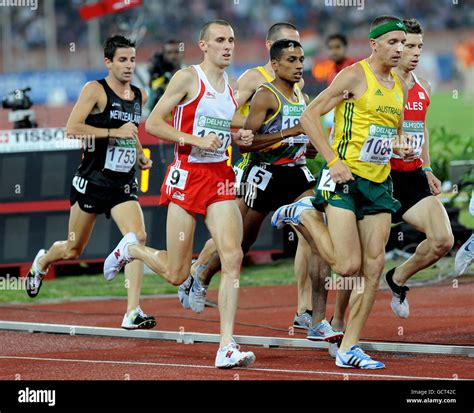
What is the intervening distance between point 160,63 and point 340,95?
357 inches

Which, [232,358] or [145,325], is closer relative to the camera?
[232,358]

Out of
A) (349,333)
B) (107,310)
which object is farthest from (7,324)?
(349,333)

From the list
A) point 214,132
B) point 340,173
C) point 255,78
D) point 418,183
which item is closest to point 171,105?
point 214,132

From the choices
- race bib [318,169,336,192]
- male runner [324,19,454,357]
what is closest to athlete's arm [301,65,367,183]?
race bib [318,169,336,192]

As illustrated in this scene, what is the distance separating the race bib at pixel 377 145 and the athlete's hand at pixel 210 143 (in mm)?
1047

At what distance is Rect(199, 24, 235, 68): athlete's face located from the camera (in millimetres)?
9070

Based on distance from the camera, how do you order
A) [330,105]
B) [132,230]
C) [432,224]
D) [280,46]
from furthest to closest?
1. [132,230]
2. [432,224]
3. [280,46]
4. [330,105]

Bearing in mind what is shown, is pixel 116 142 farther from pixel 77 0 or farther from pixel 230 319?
pixel 77 0

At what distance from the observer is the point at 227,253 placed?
8805 mm

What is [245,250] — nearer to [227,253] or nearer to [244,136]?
[244,136]

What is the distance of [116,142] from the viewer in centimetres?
1079

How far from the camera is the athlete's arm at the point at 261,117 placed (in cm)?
1010

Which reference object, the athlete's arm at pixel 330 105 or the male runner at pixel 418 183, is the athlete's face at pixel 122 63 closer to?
the male runner at pixel 418 183

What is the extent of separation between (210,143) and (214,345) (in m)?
2.43
